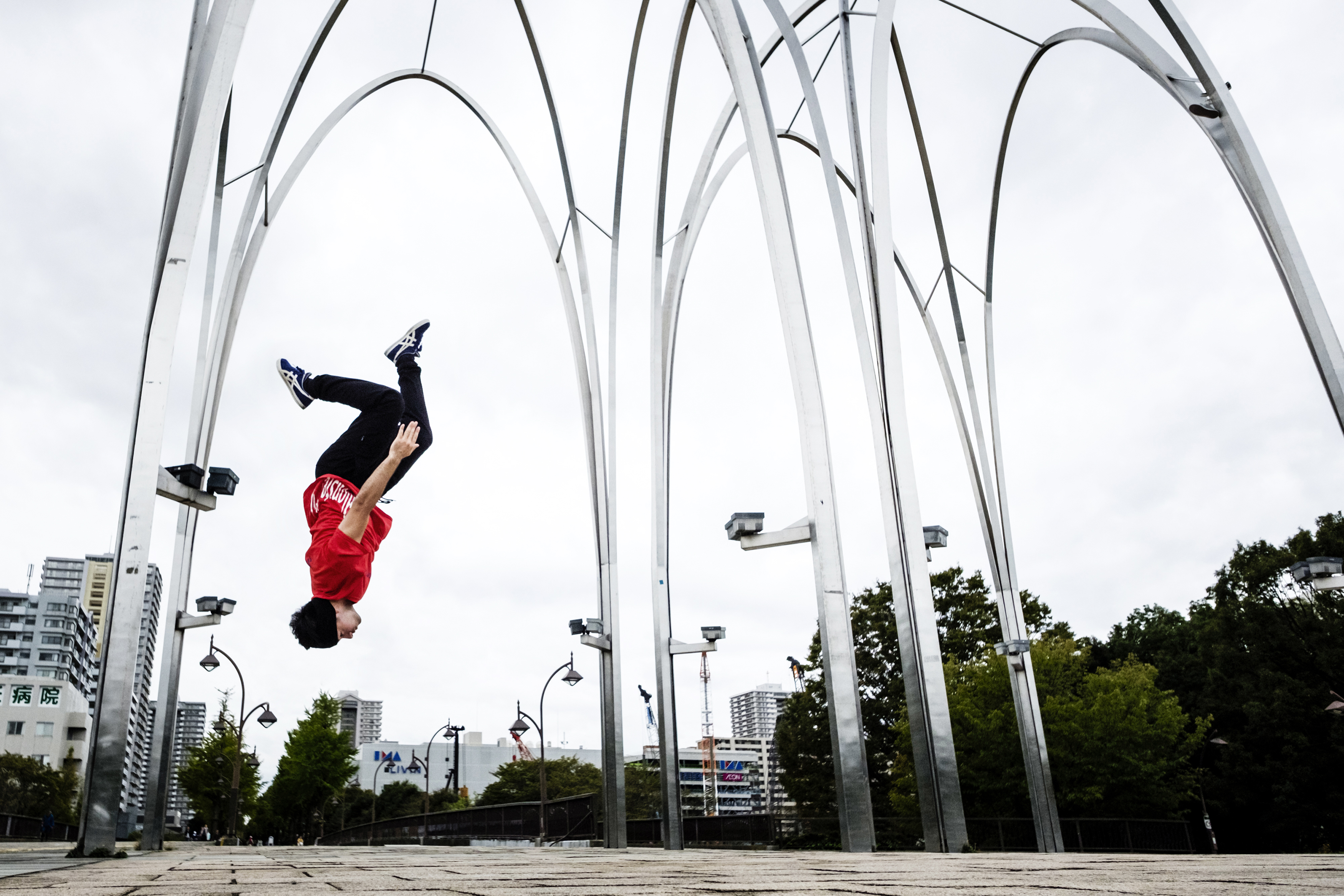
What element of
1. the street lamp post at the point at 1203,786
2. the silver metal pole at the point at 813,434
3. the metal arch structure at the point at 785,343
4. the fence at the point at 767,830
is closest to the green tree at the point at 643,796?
the street lamp post at the point at 1203,786

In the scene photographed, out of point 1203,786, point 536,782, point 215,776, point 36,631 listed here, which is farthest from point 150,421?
point 36,631

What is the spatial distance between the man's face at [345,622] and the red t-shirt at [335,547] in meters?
0.16

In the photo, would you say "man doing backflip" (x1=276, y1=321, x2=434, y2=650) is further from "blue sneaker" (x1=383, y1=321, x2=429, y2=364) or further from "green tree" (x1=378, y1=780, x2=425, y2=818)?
"green tree" (x1=378, y1=780, x2=425, y2=818)

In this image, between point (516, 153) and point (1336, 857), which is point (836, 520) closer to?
point (1336, 857)

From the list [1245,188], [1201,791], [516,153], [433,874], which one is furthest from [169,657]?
[1201,791]

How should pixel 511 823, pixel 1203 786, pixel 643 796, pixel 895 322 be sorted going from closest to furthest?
pixel 895 322, pixel 511 823, pixel 1203 786, pixel 643 796

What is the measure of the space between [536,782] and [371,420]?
71.3 meters

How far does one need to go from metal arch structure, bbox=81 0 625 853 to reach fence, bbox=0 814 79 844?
15.5 meters

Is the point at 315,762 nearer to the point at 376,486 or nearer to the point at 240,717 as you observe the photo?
the point at 240,717

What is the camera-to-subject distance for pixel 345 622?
15125mm

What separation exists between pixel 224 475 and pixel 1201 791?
34807 mm

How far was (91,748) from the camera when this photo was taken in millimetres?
9625

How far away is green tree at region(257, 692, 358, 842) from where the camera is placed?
4991 cm

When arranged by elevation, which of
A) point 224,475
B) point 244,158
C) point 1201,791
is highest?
point 244,158
